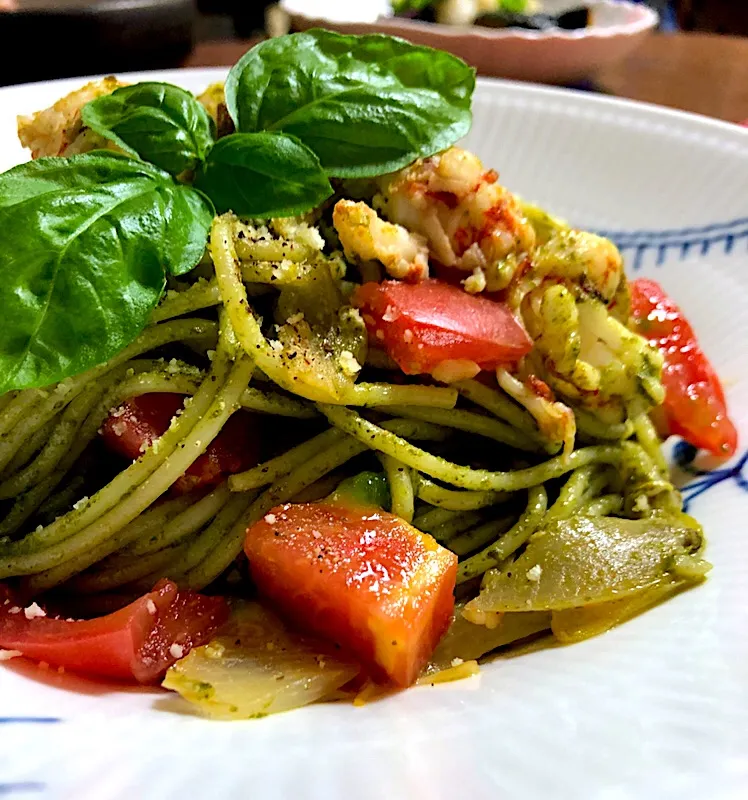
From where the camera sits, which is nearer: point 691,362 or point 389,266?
point 389,266

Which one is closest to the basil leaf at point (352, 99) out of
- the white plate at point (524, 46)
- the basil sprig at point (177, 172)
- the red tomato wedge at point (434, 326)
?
the basil sprig at point (177, 172)

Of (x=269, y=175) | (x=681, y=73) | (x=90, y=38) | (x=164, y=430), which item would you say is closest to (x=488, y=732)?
(x=164, y=430)

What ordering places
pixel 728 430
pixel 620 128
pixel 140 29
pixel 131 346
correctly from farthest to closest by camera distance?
pixel 140 29 → pixel 620 128 → pixel 728 430 → pixel 131 346

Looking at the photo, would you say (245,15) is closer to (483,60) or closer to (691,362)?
(483,60)

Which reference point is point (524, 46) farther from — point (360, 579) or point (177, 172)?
point (360, 579)

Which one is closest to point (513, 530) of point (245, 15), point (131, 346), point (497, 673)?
point (497, 673)

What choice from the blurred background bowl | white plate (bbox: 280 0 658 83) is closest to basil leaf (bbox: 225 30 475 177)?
the blurred background bowl
